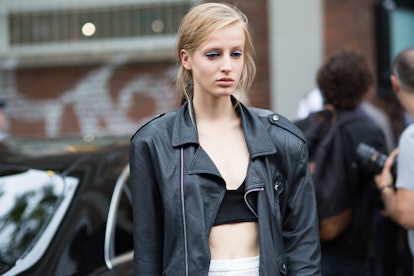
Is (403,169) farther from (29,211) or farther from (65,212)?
(29,211)

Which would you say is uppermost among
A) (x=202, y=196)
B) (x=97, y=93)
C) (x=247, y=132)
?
(x=247, y=132)

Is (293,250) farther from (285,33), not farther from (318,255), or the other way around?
(285,33)

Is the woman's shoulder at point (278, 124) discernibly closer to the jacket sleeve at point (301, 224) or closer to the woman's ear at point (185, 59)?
the jacket sleeve at point (301, 224)

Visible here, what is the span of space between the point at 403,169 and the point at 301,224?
3.58 feet

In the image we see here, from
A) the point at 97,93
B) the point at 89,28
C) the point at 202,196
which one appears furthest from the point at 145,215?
the point at 89,28

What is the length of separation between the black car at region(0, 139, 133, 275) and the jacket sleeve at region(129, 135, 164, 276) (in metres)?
0.70

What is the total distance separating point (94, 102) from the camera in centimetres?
884

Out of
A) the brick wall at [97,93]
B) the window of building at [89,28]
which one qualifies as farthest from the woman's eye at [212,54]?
the window of building at [89,28]

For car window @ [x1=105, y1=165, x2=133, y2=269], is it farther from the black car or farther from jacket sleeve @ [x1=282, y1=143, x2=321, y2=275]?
jacket sleeve @ [x1=282, y1=143, x2=321, y2=275]

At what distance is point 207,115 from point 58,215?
1067mm

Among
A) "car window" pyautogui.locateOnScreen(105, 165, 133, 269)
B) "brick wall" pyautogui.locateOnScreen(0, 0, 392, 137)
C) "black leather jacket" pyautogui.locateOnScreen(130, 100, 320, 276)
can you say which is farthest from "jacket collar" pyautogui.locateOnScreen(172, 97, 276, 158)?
"brick wall" pyautogui.locateOnScreen(0, 0, 392, 137)

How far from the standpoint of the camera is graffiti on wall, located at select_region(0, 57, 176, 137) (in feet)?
28.6

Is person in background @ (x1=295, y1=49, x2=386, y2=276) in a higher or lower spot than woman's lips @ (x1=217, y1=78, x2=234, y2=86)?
lower

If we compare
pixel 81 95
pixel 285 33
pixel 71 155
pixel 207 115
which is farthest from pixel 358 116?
pixel 81 95
